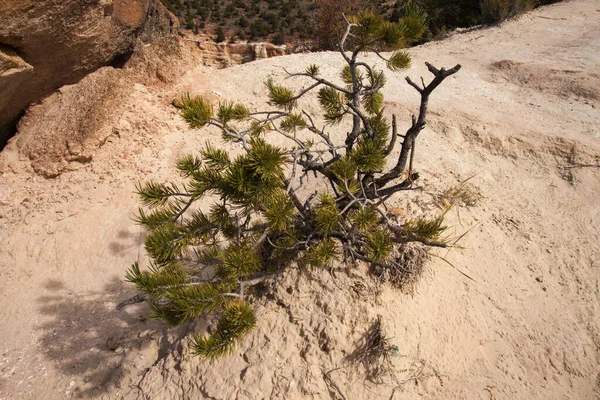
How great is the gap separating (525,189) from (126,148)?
14.8ft

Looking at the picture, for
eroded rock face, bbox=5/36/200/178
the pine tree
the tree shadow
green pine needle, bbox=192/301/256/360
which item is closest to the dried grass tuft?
the pine tree

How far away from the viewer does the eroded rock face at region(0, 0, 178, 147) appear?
3.80 metres

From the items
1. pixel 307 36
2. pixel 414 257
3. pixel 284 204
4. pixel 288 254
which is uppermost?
pixel 284 204

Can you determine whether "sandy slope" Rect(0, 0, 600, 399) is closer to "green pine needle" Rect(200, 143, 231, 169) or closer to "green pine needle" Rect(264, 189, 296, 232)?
"green pine needle" Rect(264, 189, 296, 232)

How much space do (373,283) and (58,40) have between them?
4.28 m

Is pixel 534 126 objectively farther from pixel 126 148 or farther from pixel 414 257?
pixel 126 148

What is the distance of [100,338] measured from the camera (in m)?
3.18

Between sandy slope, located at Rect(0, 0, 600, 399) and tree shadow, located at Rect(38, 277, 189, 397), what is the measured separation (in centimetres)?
1

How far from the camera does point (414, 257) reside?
2617 mm

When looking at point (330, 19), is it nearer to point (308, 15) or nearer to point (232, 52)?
point (232, 52)

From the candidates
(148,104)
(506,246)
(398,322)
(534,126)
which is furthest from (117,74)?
(534,126)

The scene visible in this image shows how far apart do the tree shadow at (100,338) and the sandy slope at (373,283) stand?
0.01 m

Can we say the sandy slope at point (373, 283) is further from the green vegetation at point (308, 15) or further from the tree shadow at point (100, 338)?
the green vegetation at point (308, 15)

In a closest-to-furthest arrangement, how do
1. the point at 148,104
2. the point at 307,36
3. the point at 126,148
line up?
the point at 126,148 → the point at 148,104 → the point at 307,36
